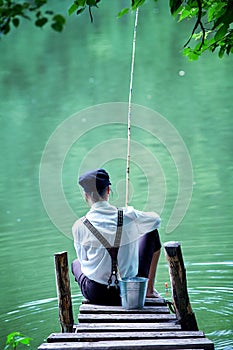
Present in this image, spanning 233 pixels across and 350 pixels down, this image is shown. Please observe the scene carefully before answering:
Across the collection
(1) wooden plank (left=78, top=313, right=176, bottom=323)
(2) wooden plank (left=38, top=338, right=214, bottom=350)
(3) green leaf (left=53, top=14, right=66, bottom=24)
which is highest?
(3) green leaf (left=53, top=14, right=66, bottom=24)

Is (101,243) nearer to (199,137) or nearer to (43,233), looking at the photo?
(43,233)

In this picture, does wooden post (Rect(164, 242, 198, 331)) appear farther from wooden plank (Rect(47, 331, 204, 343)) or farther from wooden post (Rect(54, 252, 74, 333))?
wooden post (Rect(54, 252, 74, 333))

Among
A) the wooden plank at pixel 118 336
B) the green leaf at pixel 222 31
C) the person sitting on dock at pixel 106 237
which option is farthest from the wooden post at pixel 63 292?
the green leaf at pixel 222 31

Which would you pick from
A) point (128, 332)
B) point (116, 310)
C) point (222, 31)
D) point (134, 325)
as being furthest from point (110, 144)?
point (222, 31)

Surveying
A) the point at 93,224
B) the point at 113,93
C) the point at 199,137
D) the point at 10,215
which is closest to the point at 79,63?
the point at 113,93

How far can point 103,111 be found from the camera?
17.7m

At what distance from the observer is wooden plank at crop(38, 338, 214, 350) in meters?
3.55

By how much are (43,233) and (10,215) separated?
116cm

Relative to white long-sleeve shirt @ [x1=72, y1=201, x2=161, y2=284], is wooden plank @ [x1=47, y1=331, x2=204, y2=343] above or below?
below

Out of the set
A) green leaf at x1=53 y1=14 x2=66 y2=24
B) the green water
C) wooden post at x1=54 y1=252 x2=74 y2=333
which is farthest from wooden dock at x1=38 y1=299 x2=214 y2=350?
green leaf at x1=53 y1=14 x2=66 y2=24

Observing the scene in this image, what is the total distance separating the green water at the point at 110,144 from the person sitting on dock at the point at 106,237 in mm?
872

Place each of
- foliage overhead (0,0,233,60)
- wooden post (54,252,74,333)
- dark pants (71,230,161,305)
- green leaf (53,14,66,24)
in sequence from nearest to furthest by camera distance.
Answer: green leaf (53,14,66,24) < foliage overhead (0,0,233,60) < dark pants (71,230,161,305) < wooden post (54,252,74,333)

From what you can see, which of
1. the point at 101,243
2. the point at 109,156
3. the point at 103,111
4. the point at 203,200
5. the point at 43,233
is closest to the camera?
the point at 101,243

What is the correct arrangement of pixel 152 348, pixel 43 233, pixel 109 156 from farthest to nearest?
pixel 109 156
pixel 43 233
pixel 152 348
